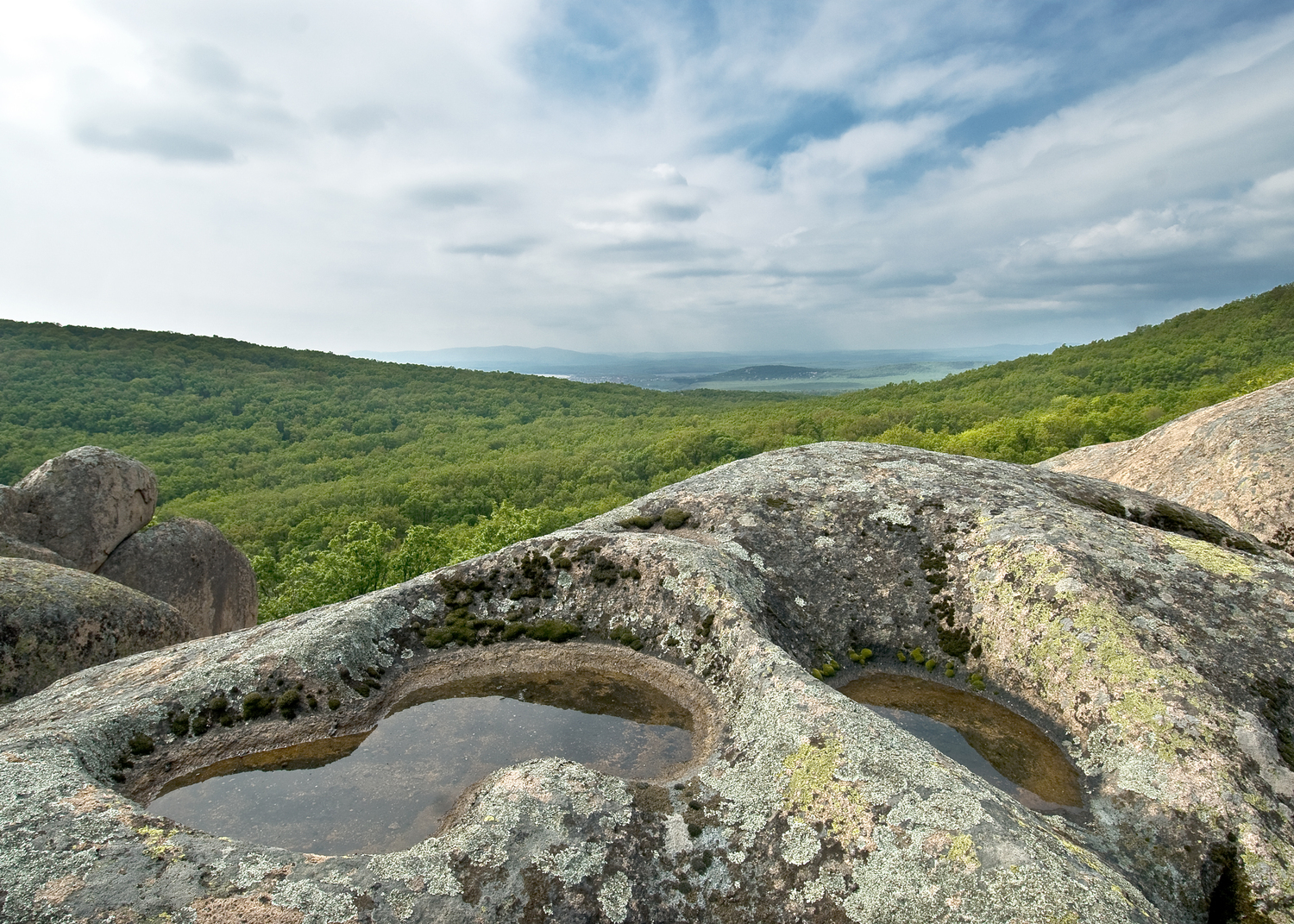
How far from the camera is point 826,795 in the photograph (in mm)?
5664

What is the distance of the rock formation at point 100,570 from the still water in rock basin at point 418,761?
5860 millimetres

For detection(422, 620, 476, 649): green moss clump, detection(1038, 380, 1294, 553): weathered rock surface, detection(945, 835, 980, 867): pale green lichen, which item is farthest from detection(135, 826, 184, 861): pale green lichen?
detection(1038, 380, 1294, 553): weathered rock surface

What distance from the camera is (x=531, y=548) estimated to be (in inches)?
420

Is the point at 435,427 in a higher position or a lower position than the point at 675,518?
lower

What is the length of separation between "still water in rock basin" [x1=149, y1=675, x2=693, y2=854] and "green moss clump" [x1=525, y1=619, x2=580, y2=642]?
2.69 feet

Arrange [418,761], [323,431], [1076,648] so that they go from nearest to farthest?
[418,761], [1076,648], [323,431]

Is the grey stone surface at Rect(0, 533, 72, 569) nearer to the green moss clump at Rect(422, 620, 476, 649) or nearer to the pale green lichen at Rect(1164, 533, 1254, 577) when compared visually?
the green moss clump at Rect(422, 620, 476, 649)

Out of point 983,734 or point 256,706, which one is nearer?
point 256,706

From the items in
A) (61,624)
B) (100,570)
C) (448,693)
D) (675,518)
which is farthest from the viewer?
(100,570)

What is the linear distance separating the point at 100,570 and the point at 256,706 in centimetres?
1493

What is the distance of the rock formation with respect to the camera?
10.5 metres

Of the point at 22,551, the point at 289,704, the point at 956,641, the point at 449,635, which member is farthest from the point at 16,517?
the point at 956,641

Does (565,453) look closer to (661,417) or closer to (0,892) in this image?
(661,417)

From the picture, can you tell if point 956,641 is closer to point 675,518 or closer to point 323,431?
point 675,518
